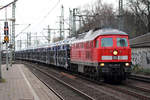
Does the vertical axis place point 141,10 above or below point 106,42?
above

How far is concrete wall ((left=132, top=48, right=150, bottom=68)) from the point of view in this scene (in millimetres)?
26905

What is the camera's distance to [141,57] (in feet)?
92.3

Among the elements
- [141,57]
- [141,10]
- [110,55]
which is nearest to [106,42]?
[110,55]

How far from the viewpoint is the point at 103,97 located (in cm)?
1351

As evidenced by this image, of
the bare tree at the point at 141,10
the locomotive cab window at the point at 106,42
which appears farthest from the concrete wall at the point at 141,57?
the bare tree at the point at 141,10

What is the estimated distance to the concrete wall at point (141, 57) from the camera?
26.9 metres

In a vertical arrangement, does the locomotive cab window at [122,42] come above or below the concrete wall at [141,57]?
above

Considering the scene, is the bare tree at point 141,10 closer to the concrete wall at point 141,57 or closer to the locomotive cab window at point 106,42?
the concrete wall at point 141,57

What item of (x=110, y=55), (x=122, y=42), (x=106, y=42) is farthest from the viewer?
(x=122, y=42)

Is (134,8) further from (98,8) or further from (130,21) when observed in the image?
(98,8)

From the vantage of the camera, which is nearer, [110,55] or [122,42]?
[110,55]

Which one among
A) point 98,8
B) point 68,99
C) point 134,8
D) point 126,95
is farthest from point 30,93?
point 98,8

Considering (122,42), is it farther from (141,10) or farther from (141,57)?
(141,10)

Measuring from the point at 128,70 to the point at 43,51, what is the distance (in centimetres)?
3117
